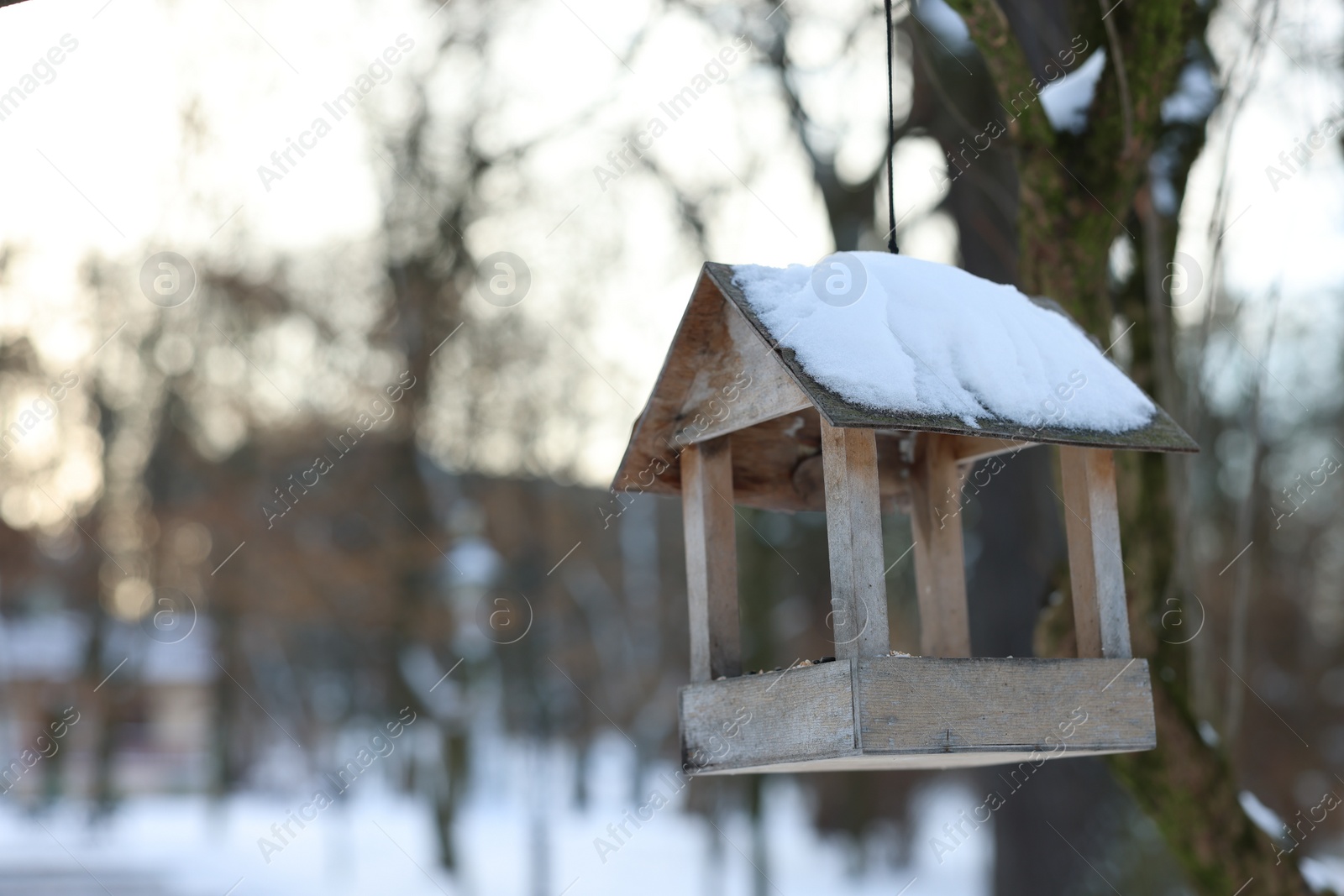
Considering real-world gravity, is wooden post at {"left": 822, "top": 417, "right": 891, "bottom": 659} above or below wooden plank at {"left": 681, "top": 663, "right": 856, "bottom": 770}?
above

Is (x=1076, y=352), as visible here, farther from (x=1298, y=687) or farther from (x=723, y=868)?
(x=1298, y=687)

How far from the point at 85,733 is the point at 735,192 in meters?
23.0

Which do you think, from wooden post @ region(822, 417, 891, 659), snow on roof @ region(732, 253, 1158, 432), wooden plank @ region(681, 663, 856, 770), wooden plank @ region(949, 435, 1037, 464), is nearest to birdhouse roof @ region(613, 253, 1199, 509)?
snow on roof @ region(732, 253, 1158, 432)

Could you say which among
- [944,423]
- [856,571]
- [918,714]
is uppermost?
[944,423]

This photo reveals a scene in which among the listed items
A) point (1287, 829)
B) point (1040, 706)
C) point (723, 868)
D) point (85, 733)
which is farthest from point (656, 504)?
point (1040, 706)

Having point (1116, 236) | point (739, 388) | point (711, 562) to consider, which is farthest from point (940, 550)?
point (1116, 236)

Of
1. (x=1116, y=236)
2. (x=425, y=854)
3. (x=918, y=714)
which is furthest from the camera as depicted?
(x=425, y=854)

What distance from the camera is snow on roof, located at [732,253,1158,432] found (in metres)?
2.44

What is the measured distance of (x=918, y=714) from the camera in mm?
2361

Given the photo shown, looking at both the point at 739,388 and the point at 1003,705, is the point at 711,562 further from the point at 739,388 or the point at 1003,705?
the point at 1003,705

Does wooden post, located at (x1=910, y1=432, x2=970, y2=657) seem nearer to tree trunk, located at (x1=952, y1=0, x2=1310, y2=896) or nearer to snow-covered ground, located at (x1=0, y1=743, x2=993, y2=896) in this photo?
tree trunk, located at (x1=952, y1=0, x2=1310, y2=896)

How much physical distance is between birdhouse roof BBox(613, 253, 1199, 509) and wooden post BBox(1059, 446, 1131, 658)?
0.65ft

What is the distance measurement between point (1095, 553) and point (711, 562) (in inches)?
36.4

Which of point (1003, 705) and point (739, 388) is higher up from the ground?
point (739, 388)
